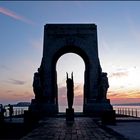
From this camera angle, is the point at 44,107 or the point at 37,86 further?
the point at 37,86

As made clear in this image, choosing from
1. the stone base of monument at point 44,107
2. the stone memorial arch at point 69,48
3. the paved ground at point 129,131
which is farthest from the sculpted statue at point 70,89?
the stone memorial arch at point 69,48

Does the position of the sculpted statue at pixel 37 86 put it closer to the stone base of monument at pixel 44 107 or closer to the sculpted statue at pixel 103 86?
the stone base of monument at pixel 44 107

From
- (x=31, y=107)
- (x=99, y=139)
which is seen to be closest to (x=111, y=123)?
(x=99, y=139)

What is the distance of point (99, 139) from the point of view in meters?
16.3

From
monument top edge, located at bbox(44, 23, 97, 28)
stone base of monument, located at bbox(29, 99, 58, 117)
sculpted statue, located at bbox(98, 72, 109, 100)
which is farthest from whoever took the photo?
monument top edge, located at bbox(44, 23, 97, 28)

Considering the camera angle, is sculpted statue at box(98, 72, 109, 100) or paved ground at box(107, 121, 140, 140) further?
sculpted statue at box(98, 72, 109, 100)

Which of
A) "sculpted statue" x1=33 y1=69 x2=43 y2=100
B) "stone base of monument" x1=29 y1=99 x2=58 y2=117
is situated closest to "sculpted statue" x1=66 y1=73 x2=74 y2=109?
"stone base of monument" x1=29 y1=99 x2=58 y2=117

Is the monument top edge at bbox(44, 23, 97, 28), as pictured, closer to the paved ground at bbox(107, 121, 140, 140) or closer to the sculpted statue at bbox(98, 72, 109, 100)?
the sculpted statue at bbox(98, 72, 109, 100)

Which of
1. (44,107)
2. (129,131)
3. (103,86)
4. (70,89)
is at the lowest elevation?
(129,131)

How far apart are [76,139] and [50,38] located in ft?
87.8

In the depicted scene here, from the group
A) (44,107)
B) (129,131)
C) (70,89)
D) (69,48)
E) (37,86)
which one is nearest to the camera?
(129,131)

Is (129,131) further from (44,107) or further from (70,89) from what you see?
(44,107)

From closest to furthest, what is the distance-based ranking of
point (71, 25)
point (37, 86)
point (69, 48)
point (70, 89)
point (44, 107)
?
point (70, 89) → point (44, 107) → point (37, 86) → point (71, 25) → point (69, 48)

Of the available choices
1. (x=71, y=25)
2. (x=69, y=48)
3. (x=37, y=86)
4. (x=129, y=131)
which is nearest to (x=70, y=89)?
(x=37, y=86)
